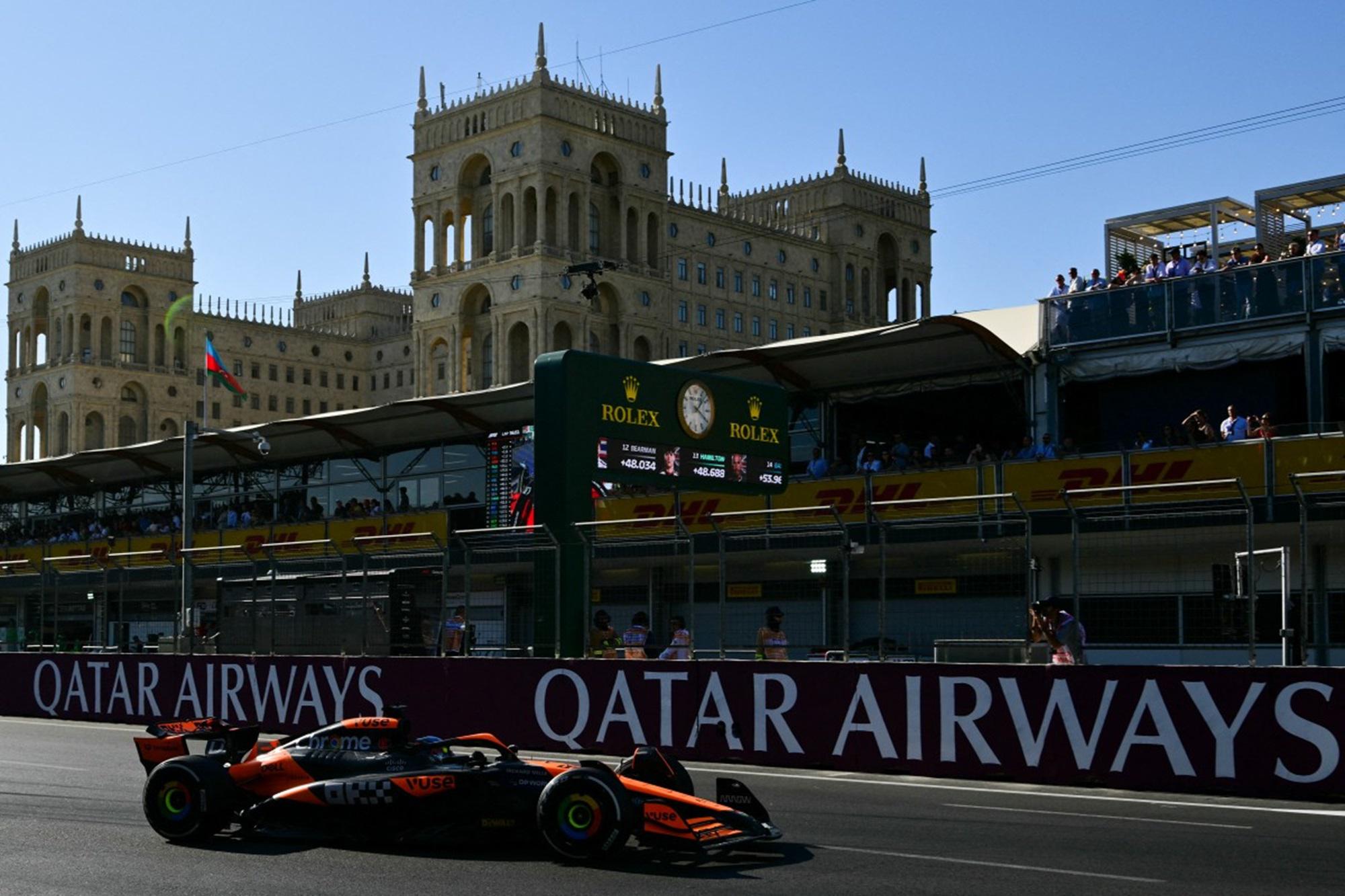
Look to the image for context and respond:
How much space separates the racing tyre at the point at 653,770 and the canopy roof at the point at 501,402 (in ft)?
65.6

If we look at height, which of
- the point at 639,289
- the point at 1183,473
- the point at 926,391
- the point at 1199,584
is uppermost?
the point at 639,289

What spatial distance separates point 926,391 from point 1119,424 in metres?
4.41

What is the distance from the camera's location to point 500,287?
9575cm

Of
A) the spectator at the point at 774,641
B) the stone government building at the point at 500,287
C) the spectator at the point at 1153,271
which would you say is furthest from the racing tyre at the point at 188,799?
the stone government building at the point at 500,287

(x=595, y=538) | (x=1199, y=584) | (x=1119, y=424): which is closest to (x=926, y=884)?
(x=1199, y=584)

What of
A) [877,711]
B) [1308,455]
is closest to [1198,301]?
[1308,455]

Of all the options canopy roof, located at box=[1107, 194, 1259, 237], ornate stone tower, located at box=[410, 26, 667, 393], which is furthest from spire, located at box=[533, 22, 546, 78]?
canopy roof, located at box=[1107, 194, 1259, 237]

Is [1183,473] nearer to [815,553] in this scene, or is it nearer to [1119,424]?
[1119,424]

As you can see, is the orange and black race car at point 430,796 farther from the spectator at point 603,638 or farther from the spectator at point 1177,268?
the spectator at point 1177,268

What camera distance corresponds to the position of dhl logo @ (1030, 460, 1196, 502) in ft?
89.8

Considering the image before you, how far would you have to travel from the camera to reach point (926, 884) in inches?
384

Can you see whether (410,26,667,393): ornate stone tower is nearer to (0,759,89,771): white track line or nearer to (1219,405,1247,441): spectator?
(1219,405,1247,441): spectator

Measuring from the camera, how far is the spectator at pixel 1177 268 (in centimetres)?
3197

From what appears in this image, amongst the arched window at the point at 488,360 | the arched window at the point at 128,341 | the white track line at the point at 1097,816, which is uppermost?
the arched window at the point at 128,341
